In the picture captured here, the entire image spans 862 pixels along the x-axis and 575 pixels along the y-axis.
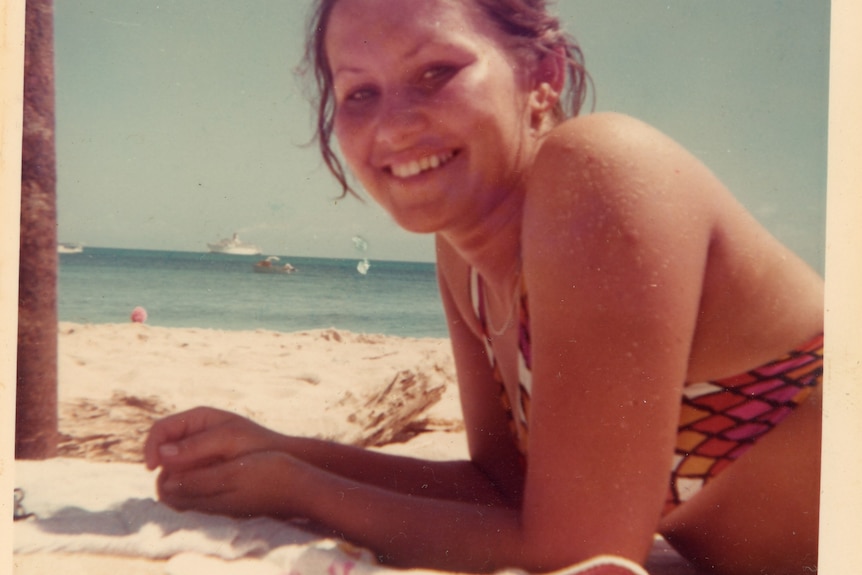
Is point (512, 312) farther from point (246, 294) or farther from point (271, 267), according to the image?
point (271, 267)

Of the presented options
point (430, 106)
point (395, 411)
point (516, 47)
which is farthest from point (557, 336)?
point (395, 411)

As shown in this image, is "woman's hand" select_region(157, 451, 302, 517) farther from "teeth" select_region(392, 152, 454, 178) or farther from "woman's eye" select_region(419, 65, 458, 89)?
"woman's eye" select_region(419, 65, 458, 89)

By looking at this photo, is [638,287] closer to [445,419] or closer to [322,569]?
[322,569]

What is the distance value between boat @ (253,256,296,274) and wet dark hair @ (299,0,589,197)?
13050 mm

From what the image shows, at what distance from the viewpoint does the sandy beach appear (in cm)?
111

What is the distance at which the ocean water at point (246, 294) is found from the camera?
11.2 meters

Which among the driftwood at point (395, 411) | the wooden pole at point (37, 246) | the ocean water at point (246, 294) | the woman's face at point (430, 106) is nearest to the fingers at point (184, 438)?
the woman's face at point (430, 106)

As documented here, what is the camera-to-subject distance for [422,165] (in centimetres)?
122

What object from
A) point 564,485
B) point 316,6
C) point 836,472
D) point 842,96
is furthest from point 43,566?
point 842,96

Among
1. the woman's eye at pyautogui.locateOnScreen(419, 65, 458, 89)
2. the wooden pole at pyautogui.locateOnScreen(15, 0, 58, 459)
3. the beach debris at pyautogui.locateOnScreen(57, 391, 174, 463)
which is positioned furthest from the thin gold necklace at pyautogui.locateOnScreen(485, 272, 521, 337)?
the beach debris at pyautogui.locateOnScreen(57, 391, 174, 463)

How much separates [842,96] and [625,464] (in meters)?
0.78

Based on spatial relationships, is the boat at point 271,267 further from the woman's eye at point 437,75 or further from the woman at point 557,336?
the woman's eye at point 437,75

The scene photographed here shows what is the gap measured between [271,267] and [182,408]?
13057 mm

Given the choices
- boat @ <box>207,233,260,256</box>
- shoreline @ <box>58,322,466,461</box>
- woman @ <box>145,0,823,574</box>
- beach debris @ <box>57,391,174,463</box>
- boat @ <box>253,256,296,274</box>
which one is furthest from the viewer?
boat @ <box>253,256,296,274</box>
